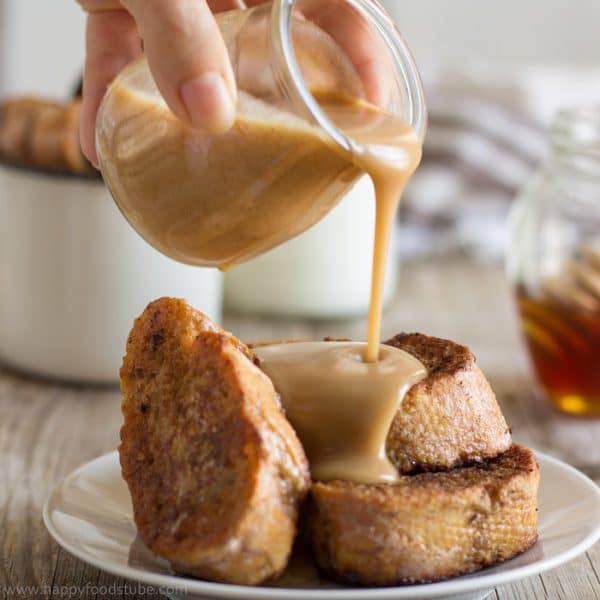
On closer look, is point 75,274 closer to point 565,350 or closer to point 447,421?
point 565,350

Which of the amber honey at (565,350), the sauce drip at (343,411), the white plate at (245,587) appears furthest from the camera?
the amber honey at (565,350)

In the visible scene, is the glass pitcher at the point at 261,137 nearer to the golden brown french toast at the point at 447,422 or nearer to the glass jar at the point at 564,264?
the golden brown french toast at the point at 447,422

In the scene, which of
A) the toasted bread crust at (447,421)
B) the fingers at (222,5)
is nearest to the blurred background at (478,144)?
the fingers at (222,5)

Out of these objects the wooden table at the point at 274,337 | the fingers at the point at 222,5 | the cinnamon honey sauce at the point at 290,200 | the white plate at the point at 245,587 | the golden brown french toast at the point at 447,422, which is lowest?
the wooden table at the point at 274,337

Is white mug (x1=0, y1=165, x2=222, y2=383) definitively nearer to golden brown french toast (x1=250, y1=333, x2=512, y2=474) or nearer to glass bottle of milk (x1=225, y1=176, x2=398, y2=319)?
glass bottle of milk (x1=225, y1=176, x2=398, y2=319)

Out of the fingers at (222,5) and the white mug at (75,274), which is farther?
the white mug at (75,274)

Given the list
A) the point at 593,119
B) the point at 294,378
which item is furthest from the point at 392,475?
the point at 593,119

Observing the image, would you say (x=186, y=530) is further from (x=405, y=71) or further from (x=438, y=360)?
(x=405, y=71)
